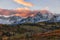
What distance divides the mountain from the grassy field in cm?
15

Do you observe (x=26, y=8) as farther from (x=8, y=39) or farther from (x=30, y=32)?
(x=8, y=39)

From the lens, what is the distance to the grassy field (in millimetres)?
5836

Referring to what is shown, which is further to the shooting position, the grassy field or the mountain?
the mountain

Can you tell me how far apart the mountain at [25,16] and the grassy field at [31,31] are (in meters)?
0.15

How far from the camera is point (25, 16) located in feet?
19.8

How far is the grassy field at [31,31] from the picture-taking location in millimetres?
5836

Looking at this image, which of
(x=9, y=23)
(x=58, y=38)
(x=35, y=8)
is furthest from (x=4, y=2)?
(x=58, y=38)

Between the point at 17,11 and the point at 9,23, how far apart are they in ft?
1.77

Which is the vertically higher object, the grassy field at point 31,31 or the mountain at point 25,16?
the mountain at point 25,16

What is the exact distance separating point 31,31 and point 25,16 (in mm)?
607

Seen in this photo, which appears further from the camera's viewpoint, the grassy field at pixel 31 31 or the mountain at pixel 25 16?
the mountain at pixel 25 16

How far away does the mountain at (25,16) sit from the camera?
235 inches

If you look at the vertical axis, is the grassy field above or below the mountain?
below

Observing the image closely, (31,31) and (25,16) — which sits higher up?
(25,16)
